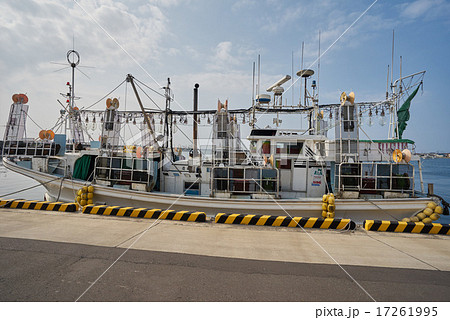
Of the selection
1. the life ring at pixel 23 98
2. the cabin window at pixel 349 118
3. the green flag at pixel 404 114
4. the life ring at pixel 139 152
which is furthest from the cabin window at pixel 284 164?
the life ring at pixel 23 98

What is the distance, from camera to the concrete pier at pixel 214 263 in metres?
3.20

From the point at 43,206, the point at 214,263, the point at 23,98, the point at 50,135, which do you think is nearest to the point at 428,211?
the point at 214,263

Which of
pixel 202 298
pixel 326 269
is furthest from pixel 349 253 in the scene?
pixel 202 298

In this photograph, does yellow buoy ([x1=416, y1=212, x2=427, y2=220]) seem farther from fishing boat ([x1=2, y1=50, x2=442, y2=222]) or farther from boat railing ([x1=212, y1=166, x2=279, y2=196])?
boat railing ([x1=212, y1=166, x2=279, y2=196])

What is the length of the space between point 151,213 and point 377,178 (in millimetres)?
8404

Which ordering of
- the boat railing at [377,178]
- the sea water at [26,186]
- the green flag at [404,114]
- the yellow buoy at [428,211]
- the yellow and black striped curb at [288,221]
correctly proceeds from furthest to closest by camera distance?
the sea water at [26,186] < the green flag at [404,114] < the boat railing at [377,178] < the yellow buoy at [428,211] < the yellow and black striped curb at [288,221]

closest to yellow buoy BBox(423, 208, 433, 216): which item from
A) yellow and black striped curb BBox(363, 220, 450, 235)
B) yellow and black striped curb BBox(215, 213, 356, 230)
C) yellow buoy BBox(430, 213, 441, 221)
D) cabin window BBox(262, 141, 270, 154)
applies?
yellow buoy BBox(430, 213, 441, 221)

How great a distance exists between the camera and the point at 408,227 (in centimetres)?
620

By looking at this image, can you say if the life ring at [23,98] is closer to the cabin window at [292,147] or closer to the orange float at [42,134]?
the orange float at [42,134]

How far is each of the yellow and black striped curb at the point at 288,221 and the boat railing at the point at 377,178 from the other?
8.96ft

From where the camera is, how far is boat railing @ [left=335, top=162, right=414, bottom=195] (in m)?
8.70

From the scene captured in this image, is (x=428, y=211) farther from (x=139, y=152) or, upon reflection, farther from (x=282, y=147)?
(x=139, y=152)

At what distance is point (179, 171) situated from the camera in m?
10.9

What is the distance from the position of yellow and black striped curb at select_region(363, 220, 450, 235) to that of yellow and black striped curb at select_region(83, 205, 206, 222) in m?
4.79
